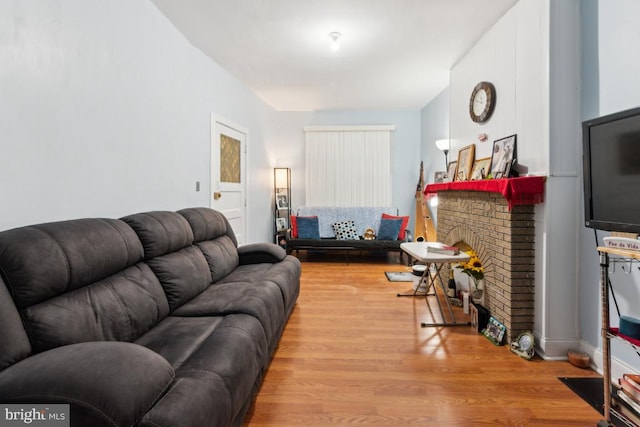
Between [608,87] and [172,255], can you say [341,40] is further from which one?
[172,255]

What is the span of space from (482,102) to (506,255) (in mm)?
1544

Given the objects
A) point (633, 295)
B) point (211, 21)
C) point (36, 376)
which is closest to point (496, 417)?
point (633, 295)

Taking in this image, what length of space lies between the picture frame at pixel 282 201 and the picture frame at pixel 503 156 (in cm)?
398

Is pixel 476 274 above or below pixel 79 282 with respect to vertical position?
below

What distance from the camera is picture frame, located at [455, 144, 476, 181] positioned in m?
3.31

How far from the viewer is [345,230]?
5.77 meters

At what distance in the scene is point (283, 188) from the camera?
6.39 m

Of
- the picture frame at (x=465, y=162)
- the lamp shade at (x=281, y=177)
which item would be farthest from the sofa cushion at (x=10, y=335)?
the lamp shade at (x=281, y=177)

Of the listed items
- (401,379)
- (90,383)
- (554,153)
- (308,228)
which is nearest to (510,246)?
(554,153)

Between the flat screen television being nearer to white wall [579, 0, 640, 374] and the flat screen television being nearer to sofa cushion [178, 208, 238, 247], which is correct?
white wall [579, 0, 640, 374]

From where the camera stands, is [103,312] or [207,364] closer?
[207,364]

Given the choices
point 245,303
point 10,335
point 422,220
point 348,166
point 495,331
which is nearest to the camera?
point 10,335

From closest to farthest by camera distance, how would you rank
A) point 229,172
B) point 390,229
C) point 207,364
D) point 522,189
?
point 207,364
point 522,189
point 229,172
point 390,229

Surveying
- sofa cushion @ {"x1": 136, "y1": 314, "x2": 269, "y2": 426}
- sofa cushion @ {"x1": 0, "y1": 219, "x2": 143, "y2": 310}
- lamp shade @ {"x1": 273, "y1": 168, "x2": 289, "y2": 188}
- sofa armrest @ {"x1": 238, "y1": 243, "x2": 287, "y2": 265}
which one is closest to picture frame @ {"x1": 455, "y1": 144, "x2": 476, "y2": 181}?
sofa armrest @ {"x1": 238, "y1": 243, "x2": 287, "y2": 265}
